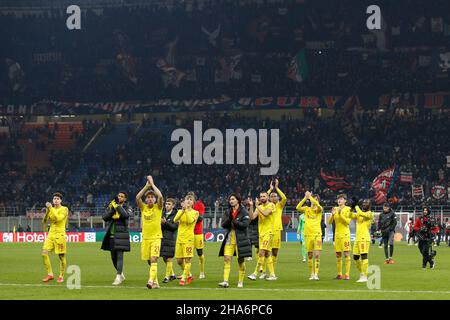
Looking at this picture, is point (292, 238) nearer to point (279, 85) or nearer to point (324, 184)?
point (324, 184)

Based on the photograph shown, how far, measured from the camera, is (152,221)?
81.7 feet

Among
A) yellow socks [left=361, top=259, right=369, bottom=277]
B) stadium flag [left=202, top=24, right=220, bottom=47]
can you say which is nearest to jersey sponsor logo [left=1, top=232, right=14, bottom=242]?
stadium flag [left=202, top=24, right=220, bottom=47]

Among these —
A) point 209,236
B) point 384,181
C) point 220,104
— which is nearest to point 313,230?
point 209,236

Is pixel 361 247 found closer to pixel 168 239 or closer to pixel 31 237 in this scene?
pixel 168 239

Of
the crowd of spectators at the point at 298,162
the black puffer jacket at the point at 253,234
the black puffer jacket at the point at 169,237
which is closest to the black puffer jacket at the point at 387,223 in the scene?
the black puffer jacket at the point at 253,234

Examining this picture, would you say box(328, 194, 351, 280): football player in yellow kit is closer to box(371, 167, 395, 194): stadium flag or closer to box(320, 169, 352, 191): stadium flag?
box(371, 167, 395, 194): stadium flag

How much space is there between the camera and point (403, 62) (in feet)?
263

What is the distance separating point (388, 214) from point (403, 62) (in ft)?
137

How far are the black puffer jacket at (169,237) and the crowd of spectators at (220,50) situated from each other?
178ft

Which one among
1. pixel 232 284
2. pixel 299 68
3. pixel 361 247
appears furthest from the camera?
pixel 299 68

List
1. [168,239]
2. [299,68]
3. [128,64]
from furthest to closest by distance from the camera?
[128,64] < [299,68] < [168,239]

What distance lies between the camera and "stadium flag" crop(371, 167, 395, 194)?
224 ft

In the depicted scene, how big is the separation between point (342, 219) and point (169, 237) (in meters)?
5.19
